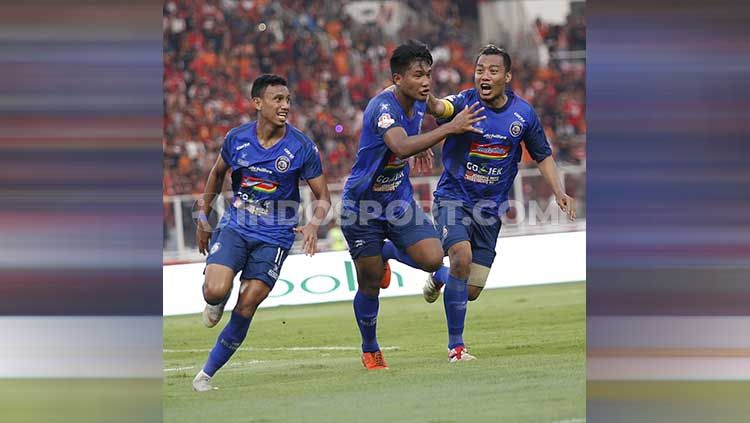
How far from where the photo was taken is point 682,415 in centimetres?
295

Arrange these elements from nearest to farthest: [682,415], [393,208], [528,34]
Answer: [682,415], [393,208], [528,34]

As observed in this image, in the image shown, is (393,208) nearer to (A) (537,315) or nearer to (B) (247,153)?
(B) (247,153)

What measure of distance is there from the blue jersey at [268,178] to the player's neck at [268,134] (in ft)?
0.09

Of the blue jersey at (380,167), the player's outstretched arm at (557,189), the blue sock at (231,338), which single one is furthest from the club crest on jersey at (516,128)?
the blue sock at (231,338)

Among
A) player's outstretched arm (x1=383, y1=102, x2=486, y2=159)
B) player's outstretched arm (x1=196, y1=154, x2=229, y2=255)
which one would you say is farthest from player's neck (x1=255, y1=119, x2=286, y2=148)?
player's outstretched arm (x1=383, y1=102, x2=486, y2=159)

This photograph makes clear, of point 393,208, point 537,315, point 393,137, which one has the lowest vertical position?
point 537,315

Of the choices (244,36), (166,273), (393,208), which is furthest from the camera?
(244,36)

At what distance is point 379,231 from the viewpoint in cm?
776

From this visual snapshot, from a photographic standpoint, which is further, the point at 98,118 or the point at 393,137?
the point at 393,137

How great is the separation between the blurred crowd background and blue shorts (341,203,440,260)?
886cm

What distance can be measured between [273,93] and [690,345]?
15.5 ft

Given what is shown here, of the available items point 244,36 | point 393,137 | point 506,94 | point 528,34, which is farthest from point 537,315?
point 528,34

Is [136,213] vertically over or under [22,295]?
over

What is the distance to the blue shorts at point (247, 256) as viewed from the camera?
7133 mm
